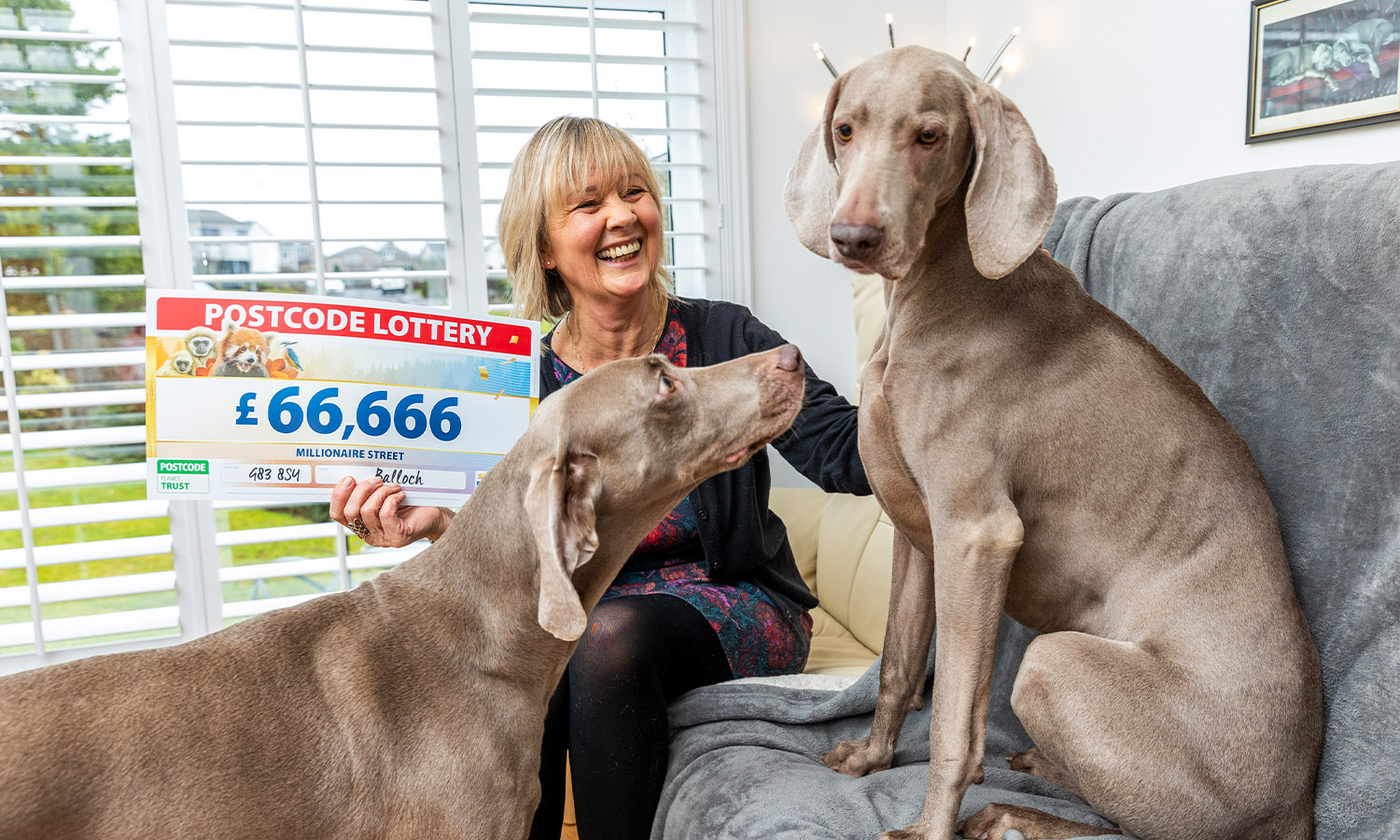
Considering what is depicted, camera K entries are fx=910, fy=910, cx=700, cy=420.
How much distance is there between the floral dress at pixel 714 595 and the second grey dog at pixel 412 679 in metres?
0.52

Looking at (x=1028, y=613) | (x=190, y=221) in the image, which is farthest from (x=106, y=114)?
(x=1028, y=613)

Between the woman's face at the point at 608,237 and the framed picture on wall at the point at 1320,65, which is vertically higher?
the framed picture on wall at the point at 1320,65

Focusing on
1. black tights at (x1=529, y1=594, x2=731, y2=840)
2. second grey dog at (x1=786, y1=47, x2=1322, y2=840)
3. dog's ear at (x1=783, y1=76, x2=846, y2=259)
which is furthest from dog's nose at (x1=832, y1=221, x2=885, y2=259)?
black tights at (x1=529, y1=594, x2=731, y2=840)

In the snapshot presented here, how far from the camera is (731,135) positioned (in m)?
3.42

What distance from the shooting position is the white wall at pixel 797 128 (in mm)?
3449

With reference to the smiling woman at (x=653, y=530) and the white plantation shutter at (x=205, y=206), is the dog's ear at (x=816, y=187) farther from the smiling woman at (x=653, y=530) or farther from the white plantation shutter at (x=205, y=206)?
the white plantation shutter at (x=205, y=206)

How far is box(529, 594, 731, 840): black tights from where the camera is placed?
1.63 metres

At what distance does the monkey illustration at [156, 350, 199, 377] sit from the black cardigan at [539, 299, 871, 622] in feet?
2.61

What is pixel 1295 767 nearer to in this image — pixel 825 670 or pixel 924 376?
pixel 924 376

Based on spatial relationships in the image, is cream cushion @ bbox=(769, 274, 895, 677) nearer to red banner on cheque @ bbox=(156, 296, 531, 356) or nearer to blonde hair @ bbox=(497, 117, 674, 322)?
blonde hair @ bbox=(497, 117, 674, 322)

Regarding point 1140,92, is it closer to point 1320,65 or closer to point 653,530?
point 1320,65

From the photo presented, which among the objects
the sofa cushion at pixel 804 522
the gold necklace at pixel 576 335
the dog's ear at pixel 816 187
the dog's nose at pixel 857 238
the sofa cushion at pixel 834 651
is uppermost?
the dog's ear at pixel 816 187

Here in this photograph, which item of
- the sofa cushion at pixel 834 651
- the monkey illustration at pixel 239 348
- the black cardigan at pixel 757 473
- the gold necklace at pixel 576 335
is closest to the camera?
the monkey illustration at pixel 239 348

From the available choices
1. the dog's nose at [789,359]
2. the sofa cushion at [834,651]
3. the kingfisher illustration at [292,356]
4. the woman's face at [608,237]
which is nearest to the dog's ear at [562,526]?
the dog's nose at [789,359]
